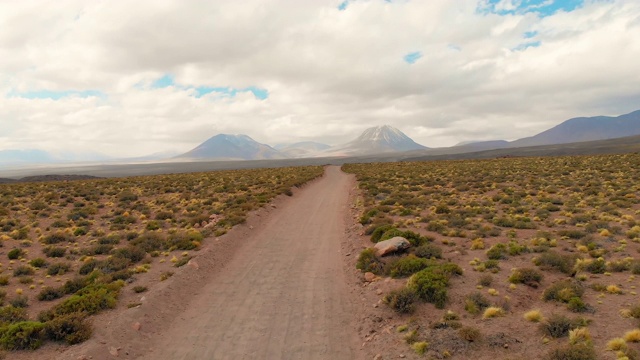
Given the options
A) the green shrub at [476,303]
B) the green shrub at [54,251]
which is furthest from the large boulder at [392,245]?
the green shrub at [54,251]

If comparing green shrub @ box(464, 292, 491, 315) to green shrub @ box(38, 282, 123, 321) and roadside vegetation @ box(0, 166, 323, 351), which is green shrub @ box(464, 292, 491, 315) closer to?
roadside vegetation @ box(0, 166, 323, 351)

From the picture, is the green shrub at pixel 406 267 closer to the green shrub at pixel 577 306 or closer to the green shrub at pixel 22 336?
the green shrub at pixel 577 306

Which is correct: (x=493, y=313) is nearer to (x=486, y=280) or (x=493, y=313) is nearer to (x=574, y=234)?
(x=486, y=280)

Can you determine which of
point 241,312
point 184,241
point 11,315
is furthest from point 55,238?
point 241,312

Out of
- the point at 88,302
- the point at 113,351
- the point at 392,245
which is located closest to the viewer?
the point at 113,351

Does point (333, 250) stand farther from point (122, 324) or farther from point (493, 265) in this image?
point (122, 324)

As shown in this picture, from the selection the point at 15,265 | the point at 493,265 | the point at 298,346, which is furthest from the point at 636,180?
the point at 15,265

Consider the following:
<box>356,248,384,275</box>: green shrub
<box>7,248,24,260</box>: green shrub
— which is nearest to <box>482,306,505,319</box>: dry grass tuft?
<box>356,248,384,275</box>: green shrub
